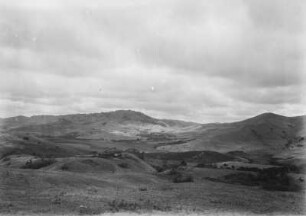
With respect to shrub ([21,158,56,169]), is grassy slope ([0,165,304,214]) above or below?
below

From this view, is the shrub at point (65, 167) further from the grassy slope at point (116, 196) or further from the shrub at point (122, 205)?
the shrub at point (122, 205)

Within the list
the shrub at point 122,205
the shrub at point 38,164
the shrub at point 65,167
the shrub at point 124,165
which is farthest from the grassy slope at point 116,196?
the shrub at point 38,164


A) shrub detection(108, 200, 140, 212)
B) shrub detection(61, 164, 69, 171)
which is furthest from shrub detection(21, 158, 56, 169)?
shrub detection(108, 200, 140, 212)

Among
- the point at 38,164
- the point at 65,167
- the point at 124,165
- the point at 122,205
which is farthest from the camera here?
the point at 124,165

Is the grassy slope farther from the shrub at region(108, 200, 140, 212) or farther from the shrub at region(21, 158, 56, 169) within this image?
the shrub at region(21, 158, 56, 169)

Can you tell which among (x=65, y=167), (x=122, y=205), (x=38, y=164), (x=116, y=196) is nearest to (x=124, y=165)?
(x=65, y=167)

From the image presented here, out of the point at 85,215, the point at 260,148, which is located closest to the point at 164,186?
the point at 85,215

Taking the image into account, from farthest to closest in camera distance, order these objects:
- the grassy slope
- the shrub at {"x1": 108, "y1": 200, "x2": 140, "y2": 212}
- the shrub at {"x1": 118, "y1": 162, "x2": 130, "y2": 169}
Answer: the shrub at {"x1": 118, "y1": 162, "x2": 130, "y2": 169}
the grassy slope
the shrub at {"x1": 108, "y1": 200, "x2": 140, "y2": 212}

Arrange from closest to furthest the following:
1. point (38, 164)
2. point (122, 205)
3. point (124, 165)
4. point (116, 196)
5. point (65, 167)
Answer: point (122, 205) < point (116, 196) < point (65, 167) < point (38, 164) < point (124, 165)

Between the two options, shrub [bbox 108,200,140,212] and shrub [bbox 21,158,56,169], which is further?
shrub [bbox 21,158,56,169]

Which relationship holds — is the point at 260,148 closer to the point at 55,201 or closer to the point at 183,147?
the point at 183,147

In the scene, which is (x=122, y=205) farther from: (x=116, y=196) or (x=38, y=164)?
(x=38, y=164)
